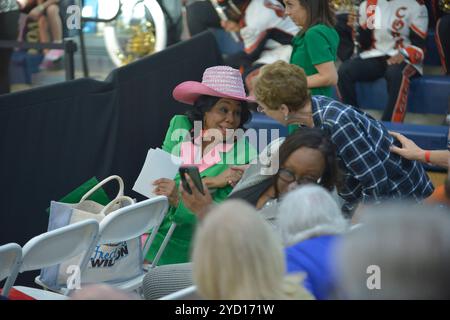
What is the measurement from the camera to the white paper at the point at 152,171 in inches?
149

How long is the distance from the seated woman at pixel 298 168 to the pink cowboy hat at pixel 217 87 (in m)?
0.85

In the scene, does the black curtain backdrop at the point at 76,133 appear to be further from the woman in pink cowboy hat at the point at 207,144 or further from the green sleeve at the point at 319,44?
the green sleeve at the point at 319,44

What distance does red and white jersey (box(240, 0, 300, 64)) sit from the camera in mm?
6176

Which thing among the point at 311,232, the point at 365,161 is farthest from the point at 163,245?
the point at 311,232

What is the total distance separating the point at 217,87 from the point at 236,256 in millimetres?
2167

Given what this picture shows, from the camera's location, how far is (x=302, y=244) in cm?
237

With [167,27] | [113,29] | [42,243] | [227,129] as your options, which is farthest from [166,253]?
[113,29]

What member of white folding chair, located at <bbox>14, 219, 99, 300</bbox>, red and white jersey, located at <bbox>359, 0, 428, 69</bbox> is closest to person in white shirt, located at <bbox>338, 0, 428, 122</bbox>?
red and white jersey, located at <bbox>359, 0, 428, 69</bbox>

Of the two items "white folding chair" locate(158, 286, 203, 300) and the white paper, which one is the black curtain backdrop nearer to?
the white paper

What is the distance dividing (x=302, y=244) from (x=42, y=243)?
105 centimetres

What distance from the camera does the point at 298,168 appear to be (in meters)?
3.08

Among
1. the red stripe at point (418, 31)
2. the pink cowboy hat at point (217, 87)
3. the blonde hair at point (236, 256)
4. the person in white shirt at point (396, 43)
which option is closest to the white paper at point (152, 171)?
the pink cowboy hat at point (217, 87)

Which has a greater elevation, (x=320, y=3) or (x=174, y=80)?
(x=320, y=3)
